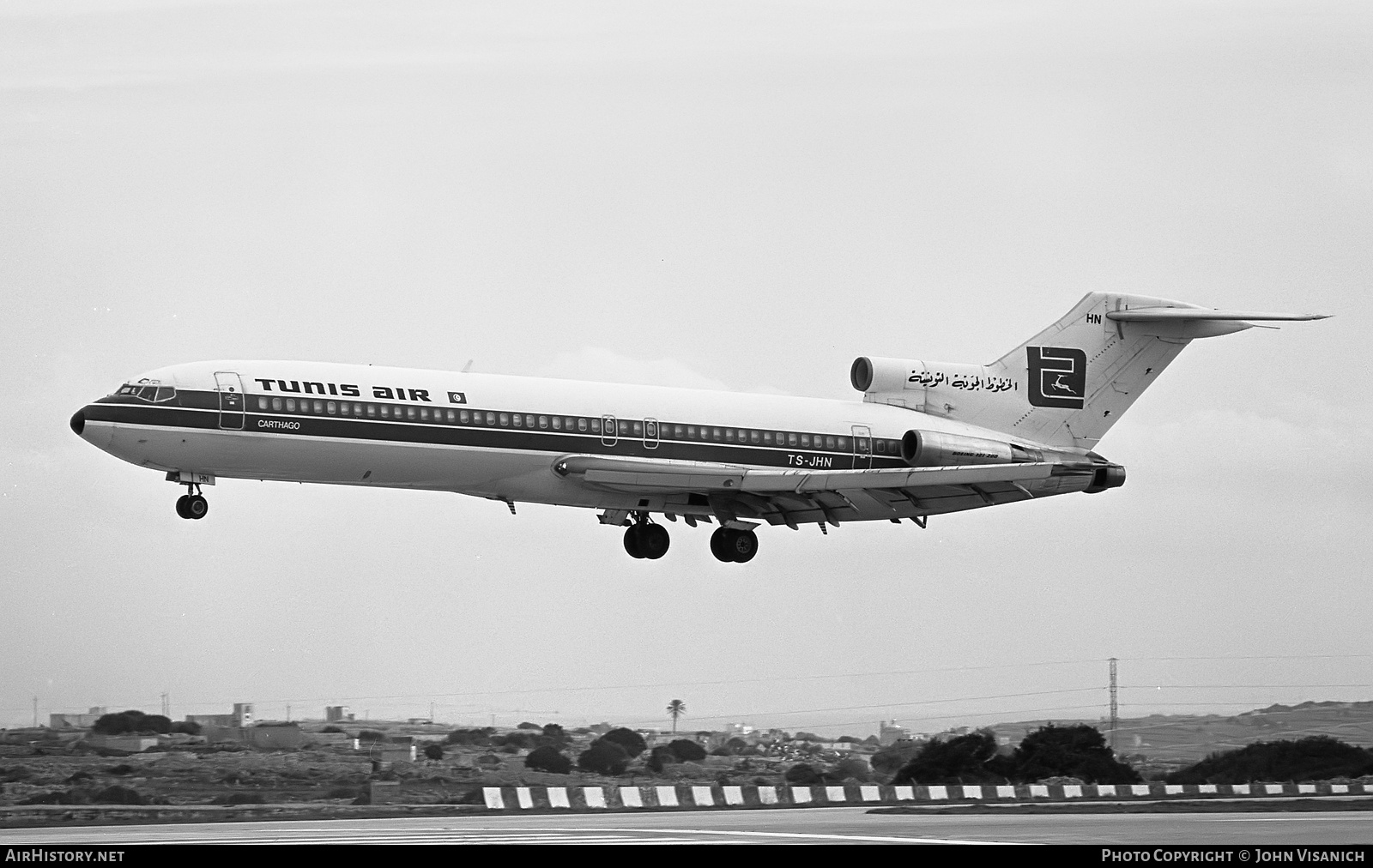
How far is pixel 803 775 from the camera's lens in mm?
39000

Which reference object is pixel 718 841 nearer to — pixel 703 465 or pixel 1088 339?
pixel 703 465

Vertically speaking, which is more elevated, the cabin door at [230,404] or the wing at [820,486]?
the cabin door at [230,404]

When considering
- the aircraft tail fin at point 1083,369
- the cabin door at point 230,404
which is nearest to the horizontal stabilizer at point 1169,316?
the aircraft tail fin at point 1083,369

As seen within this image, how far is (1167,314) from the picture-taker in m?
49.9

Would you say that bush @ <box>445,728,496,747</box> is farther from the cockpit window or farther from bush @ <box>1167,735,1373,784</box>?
bush @ <box>1167,735,1373,784</box>

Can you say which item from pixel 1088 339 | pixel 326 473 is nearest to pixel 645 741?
pixel 326 473

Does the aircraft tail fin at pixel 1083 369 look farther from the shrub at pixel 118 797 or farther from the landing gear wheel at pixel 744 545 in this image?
the shrub at pixel 118 797

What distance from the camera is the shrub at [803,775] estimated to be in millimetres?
38750

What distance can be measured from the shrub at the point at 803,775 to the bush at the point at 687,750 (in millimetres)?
1836

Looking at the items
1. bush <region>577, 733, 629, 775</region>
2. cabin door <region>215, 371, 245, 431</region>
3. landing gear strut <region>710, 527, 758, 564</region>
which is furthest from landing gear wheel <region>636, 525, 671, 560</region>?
cabin door <region>215, 371, 245, 431</region>

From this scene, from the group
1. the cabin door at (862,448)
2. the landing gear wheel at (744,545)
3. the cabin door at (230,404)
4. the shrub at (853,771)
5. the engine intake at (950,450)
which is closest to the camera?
the cabin door at (230,404)

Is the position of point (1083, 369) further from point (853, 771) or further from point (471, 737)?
point (471, 737)

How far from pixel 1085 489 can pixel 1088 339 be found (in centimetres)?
486

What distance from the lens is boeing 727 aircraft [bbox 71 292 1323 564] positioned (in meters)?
37.7
